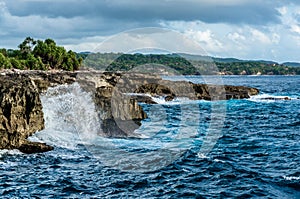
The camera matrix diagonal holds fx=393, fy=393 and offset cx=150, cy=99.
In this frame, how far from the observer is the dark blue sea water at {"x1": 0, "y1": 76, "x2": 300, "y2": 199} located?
1800 cm

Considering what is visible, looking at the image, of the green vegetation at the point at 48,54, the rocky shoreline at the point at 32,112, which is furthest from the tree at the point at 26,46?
the rocky shoreline at the point at 32,112

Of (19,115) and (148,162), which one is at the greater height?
(19,115)

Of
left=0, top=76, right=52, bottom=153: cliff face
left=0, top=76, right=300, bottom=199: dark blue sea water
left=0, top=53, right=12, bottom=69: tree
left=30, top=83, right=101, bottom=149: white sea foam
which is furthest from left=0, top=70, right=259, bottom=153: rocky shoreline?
left=0, top=53, right=12, bottom=69: tree

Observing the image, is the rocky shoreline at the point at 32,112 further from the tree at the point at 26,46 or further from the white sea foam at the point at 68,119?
the tree at the point at 26,46

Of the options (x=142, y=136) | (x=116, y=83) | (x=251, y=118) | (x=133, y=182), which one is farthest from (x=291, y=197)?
(x=116, y=83)

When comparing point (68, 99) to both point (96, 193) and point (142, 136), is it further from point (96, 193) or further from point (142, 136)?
point (96, 193)

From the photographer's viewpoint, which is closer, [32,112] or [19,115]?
[19,115]

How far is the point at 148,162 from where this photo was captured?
23.0m

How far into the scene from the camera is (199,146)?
28719mm

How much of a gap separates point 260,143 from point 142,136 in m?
9.12

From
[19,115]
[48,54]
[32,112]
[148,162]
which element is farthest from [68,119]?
[48,54]

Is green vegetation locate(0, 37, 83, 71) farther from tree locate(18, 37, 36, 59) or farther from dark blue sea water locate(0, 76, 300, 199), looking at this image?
dark blue sea water locate(0, 76, 300, 199)

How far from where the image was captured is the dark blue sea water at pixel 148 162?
1800 centimetres

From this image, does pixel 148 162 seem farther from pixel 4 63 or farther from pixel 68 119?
pixel 4 63
